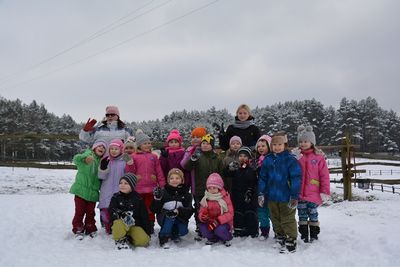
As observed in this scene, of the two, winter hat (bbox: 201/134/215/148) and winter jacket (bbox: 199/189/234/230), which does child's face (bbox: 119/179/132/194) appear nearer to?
winter jacket (bbox: 199/189/234/230)

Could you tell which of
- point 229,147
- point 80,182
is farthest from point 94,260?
point 229,147

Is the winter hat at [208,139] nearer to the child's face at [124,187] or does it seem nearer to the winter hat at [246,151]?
the winter hat at [246,151]

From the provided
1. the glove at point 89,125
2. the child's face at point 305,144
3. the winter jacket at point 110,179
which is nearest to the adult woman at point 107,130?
the glove at point 89,125

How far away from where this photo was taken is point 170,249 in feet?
15.1

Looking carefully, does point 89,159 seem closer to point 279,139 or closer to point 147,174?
point 147,174

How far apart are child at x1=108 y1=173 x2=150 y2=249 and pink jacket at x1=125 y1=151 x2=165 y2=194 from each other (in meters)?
0.42

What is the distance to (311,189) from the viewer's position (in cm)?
508

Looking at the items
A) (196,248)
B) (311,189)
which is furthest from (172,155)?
(311,189)

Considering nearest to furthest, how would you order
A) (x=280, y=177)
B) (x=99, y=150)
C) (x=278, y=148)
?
(x=280, y=177) < (x=278, y=148) < (x=99, y=150)

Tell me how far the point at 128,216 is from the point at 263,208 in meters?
1.96

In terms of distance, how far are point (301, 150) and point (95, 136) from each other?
130 inches

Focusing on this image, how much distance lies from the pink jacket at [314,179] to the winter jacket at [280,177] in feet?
1.10

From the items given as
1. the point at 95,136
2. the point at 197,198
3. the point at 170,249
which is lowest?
the point at 170,249

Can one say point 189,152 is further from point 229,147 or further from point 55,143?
point 55,143
